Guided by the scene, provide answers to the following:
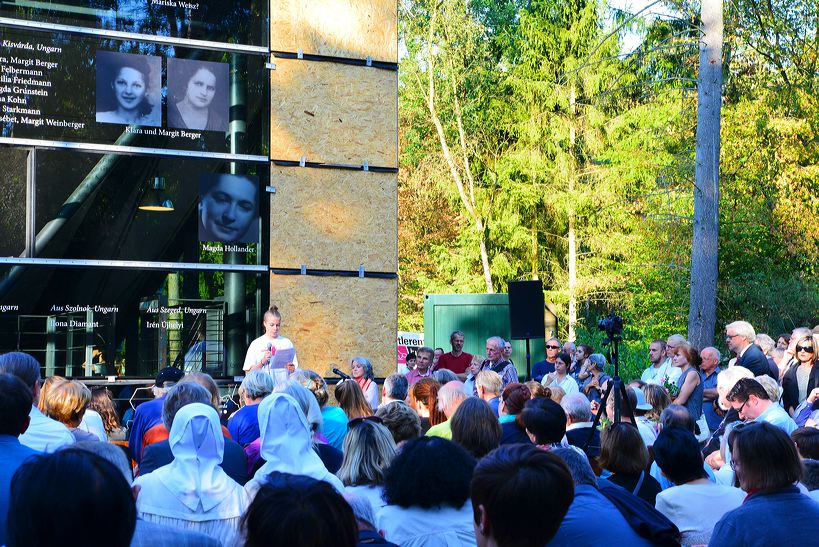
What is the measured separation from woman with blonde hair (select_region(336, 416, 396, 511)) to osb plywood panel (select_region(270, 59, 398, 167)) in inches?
297

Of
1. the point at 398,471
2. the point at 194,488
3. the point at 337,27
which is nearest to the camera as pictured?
the point at 398,471

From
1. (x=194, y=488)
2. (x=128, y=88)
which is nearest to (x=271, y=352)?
(x=128, y=88)

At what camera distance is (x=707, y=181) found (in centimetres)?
1421

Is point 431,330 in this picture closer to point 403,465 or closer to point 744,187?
point 744,187

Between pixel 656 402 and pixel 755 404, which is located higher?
pixel 755 404

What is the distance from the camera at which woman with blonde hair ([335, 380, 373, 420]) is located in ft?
24.5

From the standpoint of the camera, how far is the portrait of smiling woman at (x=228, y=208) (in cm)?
1147

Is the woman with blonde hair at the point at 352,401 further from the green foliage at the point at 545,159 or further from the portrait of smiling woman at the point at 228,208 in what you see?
the green foliage at the point at 545,159

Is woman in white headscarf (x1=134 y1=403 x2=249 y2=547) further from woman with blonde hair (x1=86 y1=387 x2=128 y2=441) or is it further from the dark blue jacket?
woman with blonde hair (x1=86 y1=387 x2=128 y2=441)

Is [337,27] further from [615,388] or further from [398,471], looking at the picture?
[398,471]

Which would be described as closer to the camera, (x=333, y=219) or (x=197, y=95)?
(x=197, y=95)

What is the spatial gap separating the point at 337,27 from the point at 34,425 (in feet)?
26.4

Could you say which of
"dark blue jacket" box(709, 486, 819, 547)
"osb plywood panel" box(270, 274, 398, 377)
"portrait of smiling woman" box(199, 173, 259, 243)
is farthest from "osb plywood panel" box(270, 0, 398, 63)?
"dark blue jacket" box(709, 486, 819, 547)

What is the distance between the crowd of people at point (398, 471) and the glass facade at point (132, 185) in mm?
2437
